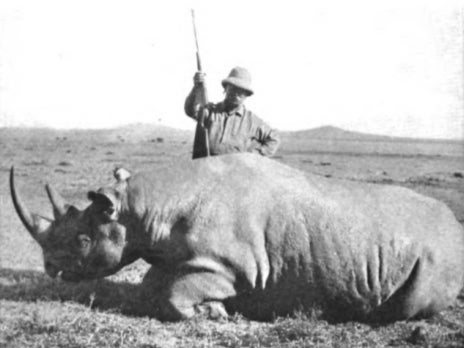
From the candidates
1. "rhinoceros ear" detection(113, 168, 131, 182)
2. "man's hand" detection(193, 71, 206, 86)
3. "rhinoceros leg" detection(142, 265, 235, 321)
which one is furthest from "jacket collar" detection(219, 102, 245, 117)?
"rhinoceros leg" detection(142, 265, 235, 321)

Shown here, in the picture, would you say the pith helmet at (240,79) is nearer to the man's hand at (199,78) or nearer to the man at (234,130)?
the man at (234,130)

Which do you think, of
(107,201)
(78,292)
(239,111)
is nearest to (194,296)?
(107,201)

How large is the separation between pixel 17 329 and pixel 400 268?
3.80 m

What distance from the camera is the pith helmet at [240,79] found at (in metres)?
8.39

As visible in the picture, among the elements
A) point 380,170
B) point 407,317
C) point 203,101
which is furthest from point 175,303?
point 380,170

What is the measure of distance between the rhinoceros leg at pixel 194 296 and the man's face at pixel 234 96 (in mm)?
2768

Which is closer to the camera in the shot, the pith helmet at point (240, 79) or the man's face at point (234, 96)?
the pith helmet at point (240, 79)

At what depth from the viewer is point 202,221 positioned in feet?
22.0

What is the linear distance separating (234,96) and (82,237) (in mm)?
2807

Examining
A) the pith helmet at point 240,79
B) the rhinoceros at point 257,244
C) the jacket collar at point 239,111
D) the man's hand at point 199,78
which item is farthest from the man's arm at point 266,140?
the rhinoceros at point 257,244

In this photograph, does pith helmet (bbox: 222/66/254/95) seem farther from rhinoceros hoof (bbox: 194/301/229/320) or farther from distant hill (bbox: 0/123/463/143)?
distant hill (bbox: 0/123/463/143)

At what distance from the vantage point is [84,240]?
6953 millimetres

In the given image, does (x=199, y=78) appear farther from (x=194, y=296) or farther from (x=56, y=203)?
(x=194, y=296)

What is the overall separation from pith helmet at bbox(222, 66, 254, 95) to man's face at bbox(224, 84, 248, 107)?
86 mm
